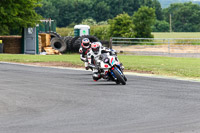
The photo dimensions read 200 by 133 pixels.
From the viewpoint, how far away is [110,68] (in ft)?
48.0

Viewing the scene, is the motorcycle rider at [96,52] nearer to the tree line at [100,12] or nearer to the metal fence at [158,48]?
the metal fence at [158,48]

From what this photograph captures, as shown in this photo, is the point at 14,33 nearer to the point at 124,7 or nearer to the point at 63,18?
the point at 63,18

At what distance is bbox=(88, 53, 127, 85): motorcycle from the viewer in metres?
14.3

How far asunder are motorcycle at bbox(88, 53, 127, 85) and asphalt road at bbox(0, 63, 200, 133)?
286 millimetres

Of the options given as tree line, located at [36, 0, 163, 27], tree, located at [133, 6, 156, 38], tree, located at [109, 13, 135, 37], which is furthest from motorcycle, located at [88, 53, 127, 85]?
tree line, located at [36, 0, 163, 27]

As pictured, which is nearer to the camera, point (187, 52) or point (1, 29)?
point (187, 52)

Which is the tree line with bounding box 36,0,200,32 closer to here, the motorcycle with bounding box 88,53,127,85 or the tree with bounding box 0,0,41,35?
the tree with bounding box 0,0,41,35

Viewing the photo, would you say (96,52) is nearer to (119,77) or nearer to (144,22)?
(119,77)

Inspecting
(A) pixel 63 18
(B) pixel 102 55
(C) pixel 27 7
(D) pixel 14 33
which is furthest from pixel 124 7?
(B) pixel 102 55

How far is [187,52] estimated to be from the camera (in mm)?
39656

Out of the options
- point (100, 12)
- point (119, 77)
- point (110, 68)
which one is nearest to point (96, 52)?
point (110, 68)

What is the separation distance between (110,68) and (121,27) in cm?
4002

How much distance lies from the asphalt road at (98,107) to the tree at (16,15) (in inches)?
1039

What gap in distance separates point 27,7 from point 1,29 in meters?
3.29
